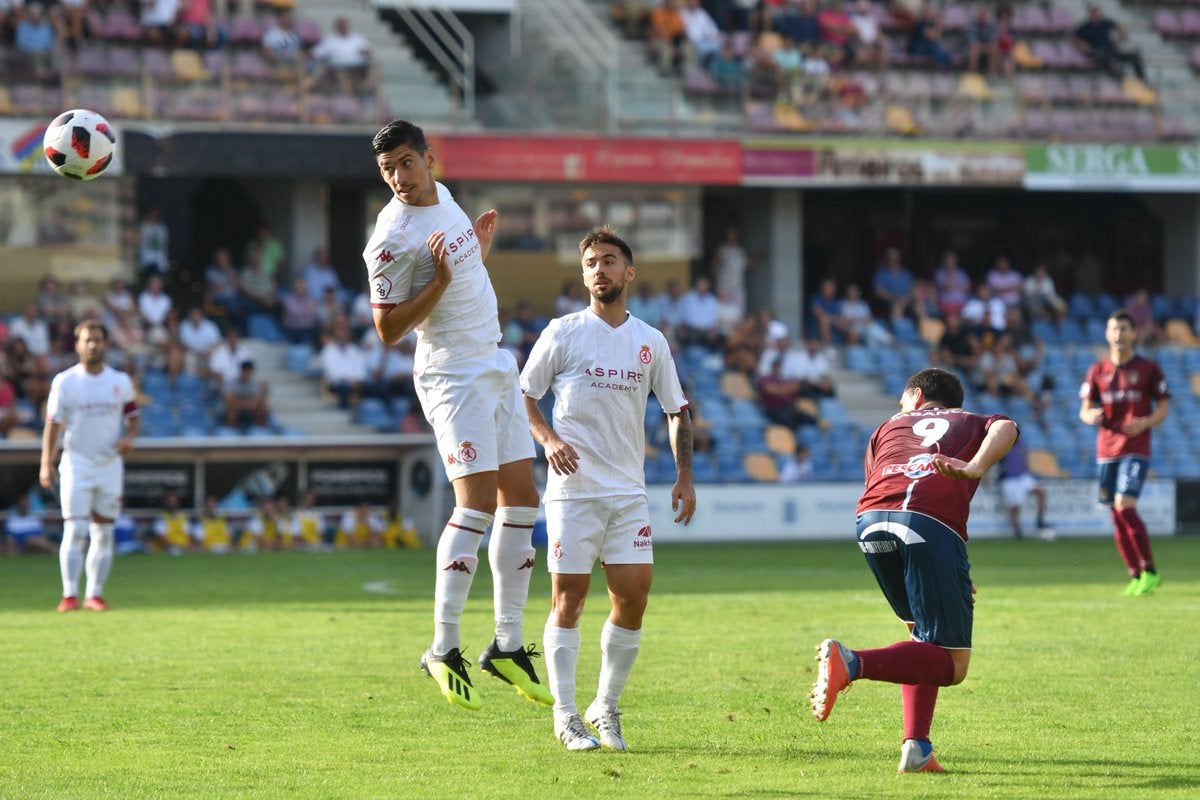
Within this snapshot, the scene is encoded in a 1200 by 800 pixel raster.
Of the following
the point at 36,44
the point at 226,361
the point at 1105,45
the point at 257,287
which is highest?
the point at 1105,45

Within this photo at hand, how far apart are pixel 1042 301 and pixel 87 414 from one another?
21.1 m

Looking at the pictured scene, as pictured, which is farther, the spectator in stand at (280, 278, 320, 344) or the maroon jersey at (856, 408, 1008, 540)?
the spectator in stand at (280, 278, 320, 344)

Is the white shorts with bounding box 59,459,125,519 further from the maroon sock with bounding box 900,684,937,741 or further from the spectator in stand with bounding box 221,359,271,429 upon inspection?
the maroon sock with bounding box 900,684,937,741

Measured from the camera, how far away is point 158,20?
1008 inches

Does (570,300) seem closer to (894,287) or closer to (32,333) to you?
(894,287)

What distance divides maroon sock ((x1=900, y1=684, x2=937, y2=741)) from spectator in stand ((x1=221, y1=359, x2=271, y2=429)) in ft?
58.1

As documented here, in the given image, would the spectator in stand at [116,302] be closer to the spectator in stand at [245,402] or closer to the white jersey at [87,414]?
the spectator in stand at [245,402]

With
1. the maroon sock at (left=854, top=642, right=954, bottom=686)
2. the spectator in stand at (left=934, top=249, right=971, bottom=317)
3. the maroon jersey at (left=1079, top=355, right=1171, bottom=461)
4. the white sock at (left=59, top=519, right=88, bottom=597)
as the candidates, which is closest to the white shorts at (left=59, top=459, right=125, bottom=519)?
the white sock at (left=59, top=519, right=88, bottom=597)

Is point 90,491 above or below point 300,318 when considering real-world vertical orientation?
below

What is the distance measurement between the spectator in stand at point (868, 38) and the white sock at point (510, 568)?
2283cm

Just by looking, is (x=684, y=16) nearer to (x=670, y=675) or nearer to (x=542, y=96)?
(x=542, y=96)

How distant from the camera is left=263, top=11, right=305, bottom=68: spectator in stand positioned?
2561 centimetres

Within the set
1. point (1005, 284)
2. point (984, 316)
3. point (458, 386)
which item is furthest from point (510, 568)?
point (1005, 284)

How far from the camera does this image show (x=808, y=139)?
28.6 m
